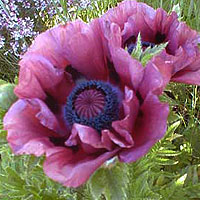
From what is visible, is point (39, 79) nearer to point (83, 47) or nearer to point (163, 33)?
point (83, 47)

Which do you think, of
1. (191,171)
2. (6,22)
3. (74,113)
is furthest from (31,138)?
(6,22)

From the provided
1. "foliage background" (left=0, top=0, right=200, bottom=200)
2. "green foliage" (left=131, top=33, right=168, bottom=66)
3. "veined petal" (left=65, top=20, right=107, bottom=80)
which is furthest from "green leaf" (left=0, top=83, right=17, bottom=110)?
"green foliage" (left=131, top=33, right=168, bottom=66)

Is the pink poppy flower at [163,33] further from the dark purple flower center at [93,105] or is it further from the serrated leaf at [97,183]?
the serrated leaf at [97,183]

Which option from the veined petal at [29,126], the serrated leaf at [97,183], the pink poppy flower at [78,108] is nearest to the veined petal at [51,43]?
the pink poppy flower at [78,108]

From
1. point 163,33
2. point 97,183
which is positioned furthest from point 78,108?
point 163,33

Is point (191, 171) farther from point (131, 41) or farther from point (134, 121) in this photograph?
point (134, 121)

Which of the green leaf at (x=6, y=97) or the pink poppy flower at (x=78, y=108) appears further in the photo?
the green leaf at (x=6, y=97)
